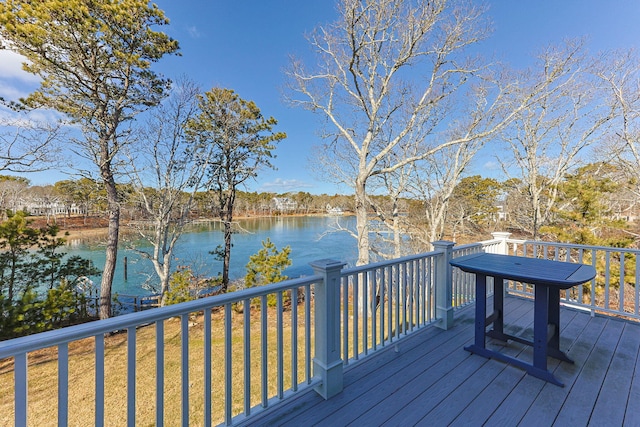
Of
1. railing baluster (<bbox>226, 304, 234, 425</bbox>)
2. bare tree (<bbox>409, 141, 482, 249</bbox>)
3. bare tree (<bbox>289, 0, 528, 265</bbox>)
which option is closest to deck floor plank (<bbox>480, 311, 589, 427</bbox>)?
railing baluster (<bbox>226, 304, 234, 425</bbox>)

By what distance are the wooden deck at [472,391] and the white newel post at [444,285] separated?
29cm

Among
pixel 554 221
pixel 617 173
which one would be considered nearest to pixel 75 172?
pixel 554 221

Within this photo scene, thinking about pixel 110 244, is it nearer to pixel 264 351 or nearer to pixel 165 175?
pixel 165 175

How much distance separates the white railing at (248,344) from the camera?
3.83ft

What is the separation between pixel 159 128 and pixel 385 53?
8265 mm

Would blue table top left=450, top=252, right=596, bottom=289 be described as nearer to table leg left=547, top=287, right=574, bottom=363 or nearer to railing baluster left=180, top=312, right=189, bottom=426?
table leg left=547, top=287, right=574, bottom=363

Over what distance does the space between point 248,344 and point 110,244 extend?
9896 mm

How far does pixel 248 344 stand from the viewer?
165 cm

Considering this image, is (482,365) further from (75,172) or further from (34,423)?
(75,172)

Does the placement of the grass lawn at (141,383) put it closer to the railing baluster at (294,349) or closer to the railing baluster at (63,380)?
the railing baluster at (294,349)

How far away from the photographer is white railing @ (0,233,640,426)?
117cm

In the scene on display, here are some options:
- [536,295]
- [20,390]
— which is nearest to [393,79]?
[536,295]

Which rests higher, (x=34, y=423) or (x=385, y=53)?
(x=385, y=53)

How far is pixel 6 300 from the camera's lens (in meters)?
6.70
